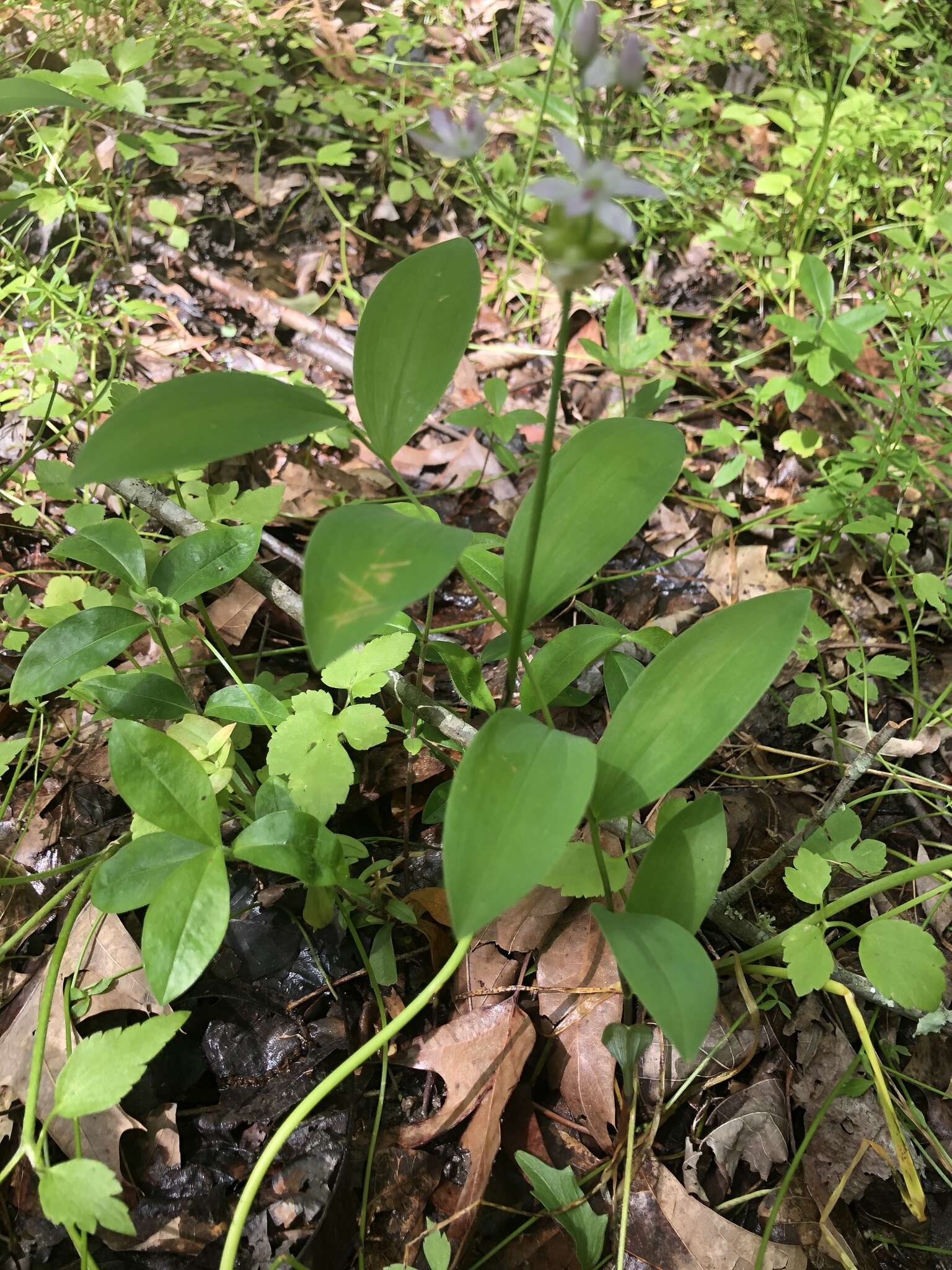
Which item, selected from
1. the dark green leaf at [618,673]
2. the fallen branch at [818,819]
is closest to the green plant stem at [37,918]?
the dark green leaf at [618,673]

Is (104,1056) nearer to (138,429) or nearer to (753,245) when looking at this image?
(138,429)

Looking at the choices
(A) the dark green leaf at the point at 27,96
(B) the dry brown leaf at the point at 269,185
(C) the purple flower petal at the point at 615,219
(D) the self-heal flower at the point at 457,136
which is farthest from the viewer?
(B) the dry brown leaf at the point at 269,185

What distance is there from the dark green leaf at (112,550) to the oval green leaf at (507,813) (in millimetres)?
586

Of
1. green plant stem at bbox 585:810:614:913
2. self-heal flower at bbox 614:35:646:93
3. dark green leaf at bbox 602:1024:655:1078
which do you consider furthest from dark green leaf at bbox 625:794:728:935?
self-heal flower at bbox 614:35:646:93

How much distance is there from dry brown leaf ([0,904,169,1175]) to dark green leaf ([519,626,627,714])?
622mm

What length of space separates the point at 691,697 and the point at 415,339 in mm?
507

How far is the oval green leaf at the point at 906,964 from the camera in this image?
0.91 metres

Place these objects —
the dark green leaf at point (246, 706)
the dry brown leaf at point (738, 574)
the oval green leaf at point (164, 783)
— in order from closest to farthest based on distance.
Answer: the oval green leaf at point (164, 783)
the dark green leaf at point (246, 706)
the dry brown leaf at point (738, 574)

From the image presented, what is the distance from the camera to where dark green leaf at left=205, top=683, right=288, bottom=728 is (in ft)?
3.68

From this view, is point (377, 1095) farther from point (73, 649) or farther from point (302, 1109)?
point (73, 649)

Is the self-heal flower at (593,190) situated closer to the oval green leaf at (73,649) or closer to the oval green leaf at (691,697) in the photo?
the oval green leaf at (691,697)

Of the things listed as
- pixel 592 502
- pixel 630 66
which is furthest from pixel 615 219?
pixel 592 502

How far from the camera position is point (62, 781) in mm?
1292

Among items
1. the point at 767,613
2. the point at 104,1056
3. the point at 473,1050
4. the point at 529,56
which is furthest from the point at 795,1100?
the point at 529,56
